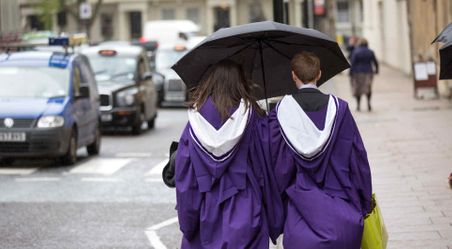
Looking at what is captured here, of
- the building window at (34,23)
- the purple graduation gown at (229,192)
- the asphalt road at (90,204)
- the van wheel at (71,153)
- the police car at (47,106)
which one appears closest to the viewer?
the purple graduation gown at (229,192)

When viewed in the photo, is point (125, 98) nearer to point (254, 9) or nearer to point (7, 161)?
point (7, 161)

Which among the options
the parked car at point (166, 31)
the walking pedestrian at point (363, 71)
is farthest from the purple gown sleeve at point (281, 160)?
the parked car at point (166, 31)

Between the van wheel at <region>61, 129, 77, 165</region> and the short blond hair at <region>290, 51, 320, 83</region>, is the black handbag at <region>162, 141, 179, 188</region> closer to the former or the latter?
the short blond hair at <region>290, 51, 320, 83</region>

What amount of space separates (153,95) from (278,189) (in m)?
20.1

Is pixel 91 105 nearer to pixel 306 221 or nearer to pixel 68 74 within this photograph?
pixel 68 74

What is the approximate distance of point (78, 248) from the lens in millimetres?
9969

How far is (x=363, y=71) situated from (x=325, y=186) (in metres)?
21.1

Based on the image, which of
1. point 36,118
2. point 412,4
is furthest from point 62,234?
point 412,4

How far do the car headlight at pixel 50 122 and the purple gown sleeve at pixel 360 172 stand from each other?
433 inches

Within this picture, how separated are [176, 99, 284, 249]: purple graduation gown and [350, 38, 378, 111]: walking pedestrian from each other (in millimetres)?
20770

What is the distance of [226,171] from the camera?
19.8 ft

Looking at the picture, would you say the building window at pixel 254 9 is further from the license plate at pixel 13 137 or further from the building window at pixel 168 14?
the license plate at pixel 13 137

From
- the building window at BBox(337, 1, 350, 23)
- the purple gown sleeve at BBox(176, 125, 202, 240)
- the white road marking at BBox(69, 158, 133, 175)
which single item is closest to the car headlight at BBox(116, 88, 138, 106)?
the white road marking at BBox(69, 158, 133, 175)

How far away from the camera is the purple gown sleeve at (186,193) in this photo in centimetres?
606
